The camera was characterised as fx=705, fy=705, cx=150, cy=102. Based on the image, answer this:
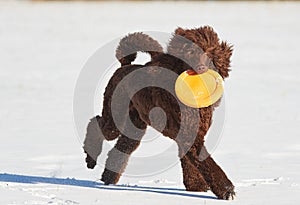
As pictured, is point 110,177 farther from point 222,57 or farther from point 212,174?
point 222,57

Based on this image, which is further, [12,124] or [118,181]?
[12,124]

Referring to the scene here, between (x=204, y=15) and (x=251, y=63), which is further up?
(x=251, y=63)

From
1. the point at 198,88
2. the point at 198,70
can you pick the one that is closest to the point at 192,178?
the point at 198,88

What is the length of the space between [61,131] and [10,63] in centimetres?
809

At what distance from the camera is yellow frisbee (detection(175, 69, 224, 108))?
5.13 m

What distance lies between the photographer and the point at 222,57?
209 inches

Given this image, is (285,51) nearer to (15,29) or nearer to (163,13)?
(15,29)

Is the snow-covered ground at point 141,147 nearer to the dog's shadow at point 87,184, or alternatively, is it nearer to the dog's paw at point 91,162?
the dog's shadow at point 87,184

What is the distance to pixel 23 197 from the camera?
17.3 feet

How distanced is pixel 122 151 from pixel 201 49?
51.2 inches

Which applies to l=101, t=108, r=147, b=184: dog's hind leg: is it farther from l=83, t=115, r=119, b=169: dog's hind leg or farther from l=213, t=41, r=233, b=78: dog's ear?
l=213, t=41, r=233, b=78: dog's ear

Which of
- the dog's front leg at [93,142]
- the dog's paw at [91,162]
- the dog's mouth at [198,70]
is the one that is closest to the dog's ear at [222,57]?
the dog's mouth at [198,70]

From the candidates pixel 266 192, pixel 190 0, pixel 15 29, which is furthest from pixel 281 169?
pixel 190 0

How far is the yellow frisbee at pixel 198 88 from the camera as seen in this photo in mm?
5133
